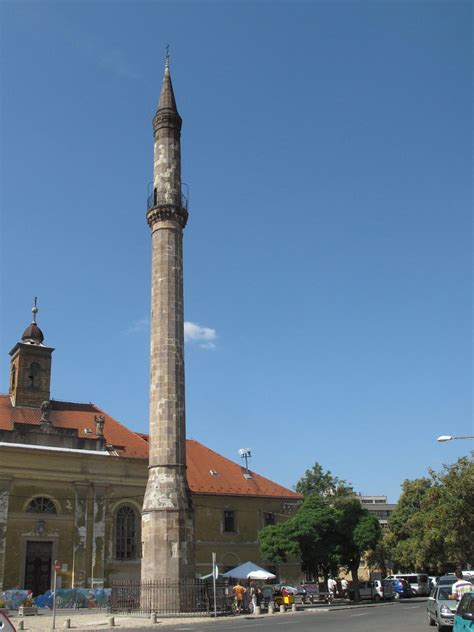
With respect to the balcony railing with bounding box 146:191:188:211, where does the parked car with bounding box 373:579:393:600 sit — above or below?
below

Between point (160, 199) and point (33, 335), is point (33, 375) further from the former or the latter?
point (160, 199)

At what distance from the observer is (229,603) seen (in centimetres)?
2848

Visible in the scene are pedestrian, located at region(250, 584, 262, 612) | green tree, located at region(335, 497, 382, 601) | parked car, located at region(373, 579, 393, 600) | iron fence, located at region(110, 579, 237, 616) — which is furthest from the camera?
parked car, located at region(373, 579, 393, 600)

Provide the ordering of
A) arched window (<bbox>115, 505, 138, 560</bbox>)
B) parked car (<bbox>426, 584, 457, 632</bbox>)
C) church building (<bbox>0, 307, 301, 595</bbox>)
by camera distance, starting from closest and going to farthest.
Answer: parked car (<bbox>426, 584, 457, 632</bbox>) < church building (<bbox>0, 307, 301, 595</bbox>) < arched window (<bbox>115, 505, 138, 560</bbox>)

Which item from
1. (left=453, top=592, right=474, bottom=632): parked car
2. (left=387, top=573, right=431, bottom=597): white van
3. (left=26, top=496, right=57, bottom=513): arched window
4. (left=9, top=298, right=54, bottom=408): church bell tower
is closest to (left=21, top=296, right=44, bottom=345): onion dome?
(left=9, top=298, right=54, bottom=408): church bell tower

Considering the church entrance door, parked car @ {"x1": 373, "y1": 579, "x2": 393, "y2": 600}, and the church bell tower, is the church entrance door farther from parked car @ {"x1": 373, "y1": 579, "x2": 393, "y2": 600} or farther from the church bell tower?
parked car @ {"x1": 373, "y1": 579, "x2": 393, "y2": 600}

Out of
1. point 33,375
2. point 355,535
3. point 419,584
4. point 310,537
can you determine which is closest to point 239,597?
point 310,537

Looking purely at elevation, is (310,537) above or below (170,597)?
above

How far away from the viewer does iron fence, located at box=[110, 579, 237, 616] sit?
2639 centimetres

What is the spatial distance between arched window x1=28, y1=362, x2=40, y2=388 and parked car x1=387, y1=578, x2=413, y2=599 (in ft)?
84.6

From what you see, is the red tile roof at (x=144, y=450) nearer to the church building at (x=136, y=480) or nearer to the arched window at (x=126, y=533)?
the church building at (x=136, y=480)

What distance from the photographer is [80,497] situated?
39719mm

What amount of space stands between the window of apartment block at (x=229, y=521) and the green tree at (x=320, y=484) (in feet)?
66.0

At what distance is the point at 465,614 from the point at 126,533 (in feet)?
105
